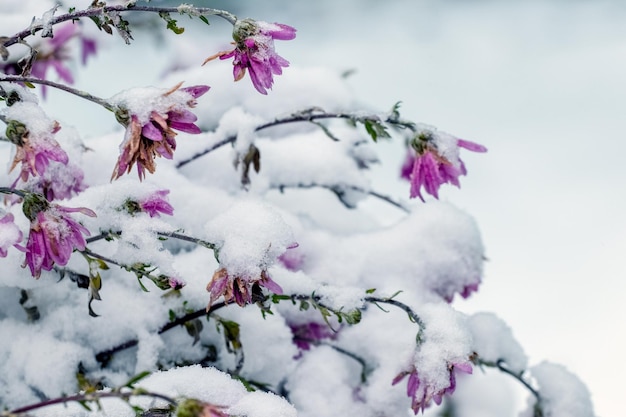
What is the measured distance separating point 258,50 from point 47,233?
0.87ft

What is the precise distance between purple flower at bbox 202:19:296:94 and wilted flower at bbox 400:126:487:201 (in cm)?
23

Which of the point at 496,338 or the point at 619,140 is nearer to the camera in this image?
the point at 496,338

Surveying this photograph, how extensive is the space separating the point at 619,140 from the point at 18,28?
2.29 m

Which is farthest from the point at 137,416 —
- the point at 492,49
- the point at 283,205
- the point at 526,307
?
the point at 492,49

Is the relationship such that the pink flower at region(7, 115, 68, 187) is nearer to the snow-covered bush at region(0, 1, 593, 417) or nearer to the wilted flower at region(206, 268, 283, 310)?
the snow-covered bush at region(0, 1, 593, 417)

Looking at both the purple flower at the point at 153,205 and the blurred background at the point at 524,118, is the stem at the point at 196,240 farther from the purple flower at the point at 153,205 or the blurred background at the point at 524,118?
the blurred background at the point at 524,118

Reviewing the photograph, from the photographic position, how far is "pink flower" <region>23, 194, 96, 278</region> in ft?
2.32

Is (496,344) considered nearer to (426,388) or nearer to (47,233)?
(426,388)

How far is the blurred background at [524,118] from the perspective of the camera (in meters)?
2.07

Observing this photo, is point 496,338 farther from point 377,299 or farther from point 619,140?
point 619,140

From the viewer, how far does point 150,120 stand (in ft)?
2.27

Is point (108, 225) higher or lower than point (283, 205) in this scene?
higher

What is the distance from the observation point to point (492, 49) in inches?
136

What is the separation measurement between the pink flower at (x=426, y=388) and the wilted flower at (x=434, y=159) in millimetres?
210
